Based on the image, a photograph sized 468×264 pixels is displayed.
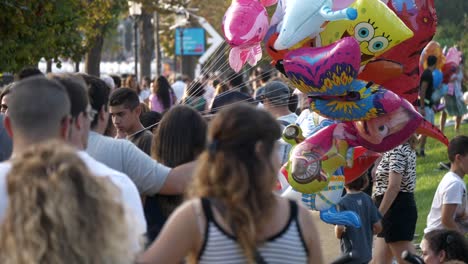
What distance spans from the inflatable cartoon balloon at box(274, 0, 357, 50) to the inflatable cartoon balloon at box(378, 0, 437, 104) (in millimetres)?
483

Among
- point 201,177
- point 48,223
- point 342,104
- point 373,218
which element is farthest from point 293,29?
point 48,223

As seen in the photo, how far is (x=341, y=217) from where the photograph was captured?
23.8 feet

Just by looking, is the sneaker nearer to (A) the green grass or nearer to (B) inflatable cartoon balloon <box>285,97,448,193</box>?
(A) the green grass

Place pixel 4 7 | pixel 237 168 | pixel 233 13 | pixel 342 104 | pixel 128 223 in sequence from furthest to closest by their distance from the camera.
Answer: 1. pixel 4 7
2. pixel 233 13
3. pixel 342 104
4. pixel 237 168
5. pixel 128 223

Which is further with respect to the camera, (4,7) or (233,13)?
(4,7)

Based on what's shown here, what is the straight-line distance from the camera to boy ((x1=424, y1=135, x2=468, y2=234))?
25.6 feet

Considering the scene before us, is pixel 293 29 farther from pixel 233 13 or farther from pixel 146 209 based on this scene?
pixel 146 209

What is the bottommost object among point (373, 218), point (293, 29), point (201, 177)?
point (373, 218)

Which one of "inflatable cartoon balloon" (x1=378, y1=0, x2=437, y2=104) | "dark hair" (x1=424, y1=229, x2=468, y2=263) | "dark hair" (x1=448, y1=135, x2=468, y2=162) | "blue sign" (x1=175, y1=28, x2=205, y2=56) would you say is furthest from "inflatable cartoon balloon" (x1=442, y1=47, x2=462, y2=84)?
"blue sign" (x1=175, y1=28, x2=205, y2=56)

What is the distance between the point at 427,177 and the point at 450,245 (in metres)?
8.97

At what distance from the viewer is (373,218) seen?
747 centimetres

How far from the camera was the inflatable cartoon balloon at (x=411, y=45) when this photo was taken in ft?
24.2

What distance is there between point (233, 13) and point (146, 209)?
Answer: 9.33ft

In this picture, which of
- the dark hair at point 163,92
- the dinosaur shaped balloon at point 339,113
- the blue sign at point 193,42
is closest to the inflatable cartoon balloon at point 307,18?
the dinosaur shaped balloon at point 339,113
